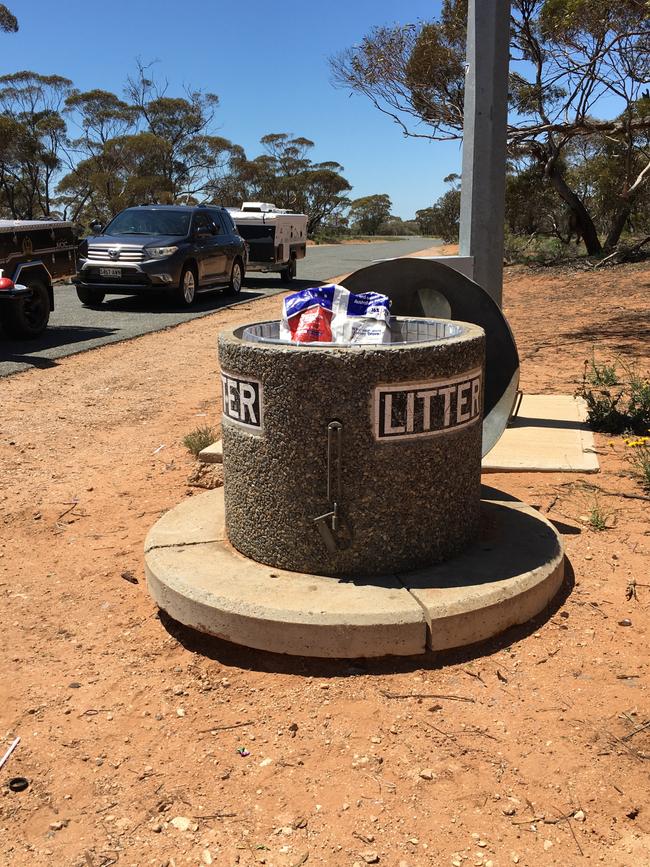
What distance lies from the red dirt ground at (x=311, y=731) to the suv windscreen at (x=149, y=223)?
11461 millimetres

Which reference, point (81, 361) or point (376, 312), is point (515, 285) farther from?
point (376, 312)

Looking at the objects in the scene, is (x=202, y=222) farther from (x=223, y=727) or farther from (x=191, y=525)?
(x=223, y=727)

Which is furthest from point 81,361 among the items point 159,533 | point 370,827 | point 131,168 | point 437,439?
point 131,168

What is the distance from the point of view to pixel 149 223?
50.6 ft

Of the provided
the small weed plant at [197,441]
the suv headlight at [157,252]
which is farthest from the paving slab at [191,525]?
the suv headlight at [157,252]

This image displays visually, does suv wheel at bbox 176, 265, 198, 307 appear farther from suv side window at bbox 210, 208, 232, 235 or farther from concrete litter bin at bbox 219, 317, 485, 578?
concrete litter bin at bbox 219, 317, 485, 578

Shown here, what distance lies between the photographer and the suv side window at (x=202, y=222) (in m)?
15.7

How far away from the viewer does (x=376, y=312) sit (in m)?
3.69

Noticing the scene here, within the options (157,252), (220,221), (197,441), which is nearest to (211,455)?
(197,441)

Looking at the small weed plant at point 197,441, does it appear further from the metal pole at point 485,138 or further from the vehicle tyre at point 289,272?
the vehicle tyre at point 289,272

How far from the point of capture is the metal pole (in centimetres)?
566

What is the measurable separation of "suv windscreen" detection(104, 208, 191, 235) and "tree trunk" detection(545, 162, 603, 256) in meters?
10.6

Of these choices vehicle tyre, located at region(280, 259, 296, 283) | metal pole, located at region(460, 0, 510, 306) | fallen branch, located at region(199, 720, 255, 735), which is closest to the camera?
fallen branch, located at region(199, 720, 255, 735)

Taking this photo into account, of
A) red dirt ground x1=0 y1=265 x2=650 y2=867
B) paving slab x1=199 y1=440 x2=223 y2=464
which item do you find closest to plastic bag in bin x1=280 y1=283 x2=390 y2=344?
red dirt ground x1=0 y1=265 x2=650 y2=867
